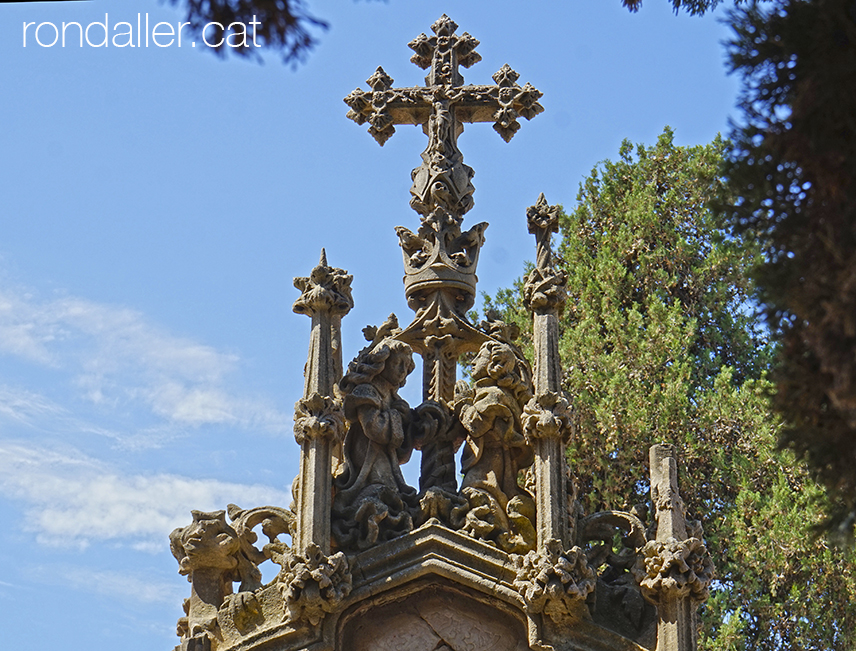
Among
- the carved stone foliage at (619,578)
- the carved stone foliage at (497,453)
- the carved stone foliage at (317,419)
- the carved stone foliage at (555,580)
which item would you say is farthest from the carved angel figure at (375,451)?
the carved stone foliage at (619,578)

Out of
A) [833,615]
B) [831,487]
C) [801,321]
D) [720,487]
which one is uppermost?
[720,487]

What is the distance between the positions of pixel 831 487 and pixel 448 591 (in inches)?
180

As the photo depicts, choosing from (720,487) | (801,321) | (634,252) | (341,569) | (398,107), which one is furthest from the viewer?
(634,252)

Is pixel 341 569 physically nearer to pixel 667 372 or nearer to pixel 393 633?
pixel 393 633

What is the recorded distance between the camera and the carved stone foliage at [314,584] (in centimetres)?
995

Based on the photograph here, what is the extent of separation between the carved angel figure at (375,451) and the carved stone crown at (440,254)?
64 centimetres

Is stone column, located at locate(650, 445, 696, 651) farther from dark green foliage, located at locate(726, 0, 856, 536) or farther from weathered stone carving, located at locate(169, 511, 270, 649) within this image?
dark green foliage, located at locate(726, 0, 856, 536)

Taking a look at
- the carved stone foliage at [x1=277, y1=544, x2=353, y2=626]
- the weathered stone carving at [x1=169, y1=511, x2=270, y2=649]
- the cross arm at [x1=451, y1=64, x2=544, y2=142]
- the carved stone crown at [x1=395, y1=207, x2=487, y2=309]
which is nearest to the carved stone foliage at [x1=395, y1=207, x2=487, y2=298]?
the carved stone crown at [x1=395, y1=207, x2=487, y2=309]

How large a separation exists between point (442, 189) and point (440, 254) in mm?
552

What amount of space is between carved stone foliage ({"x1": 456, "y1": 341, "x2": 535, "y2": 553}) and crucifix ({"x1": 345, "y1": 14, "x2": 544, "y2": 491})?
264 millimetres

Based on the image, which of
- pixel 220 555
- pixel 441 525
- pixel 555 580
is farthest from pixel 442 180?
pixel 555 580

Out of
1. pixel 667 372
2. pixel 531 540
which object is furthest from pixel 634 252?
pixel 531 540

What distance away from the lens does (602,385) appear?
1689 centimetres

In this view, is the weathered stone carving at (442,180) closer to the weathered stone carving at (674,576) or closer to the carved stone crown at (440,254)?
the carved stone crown at (440,254)
